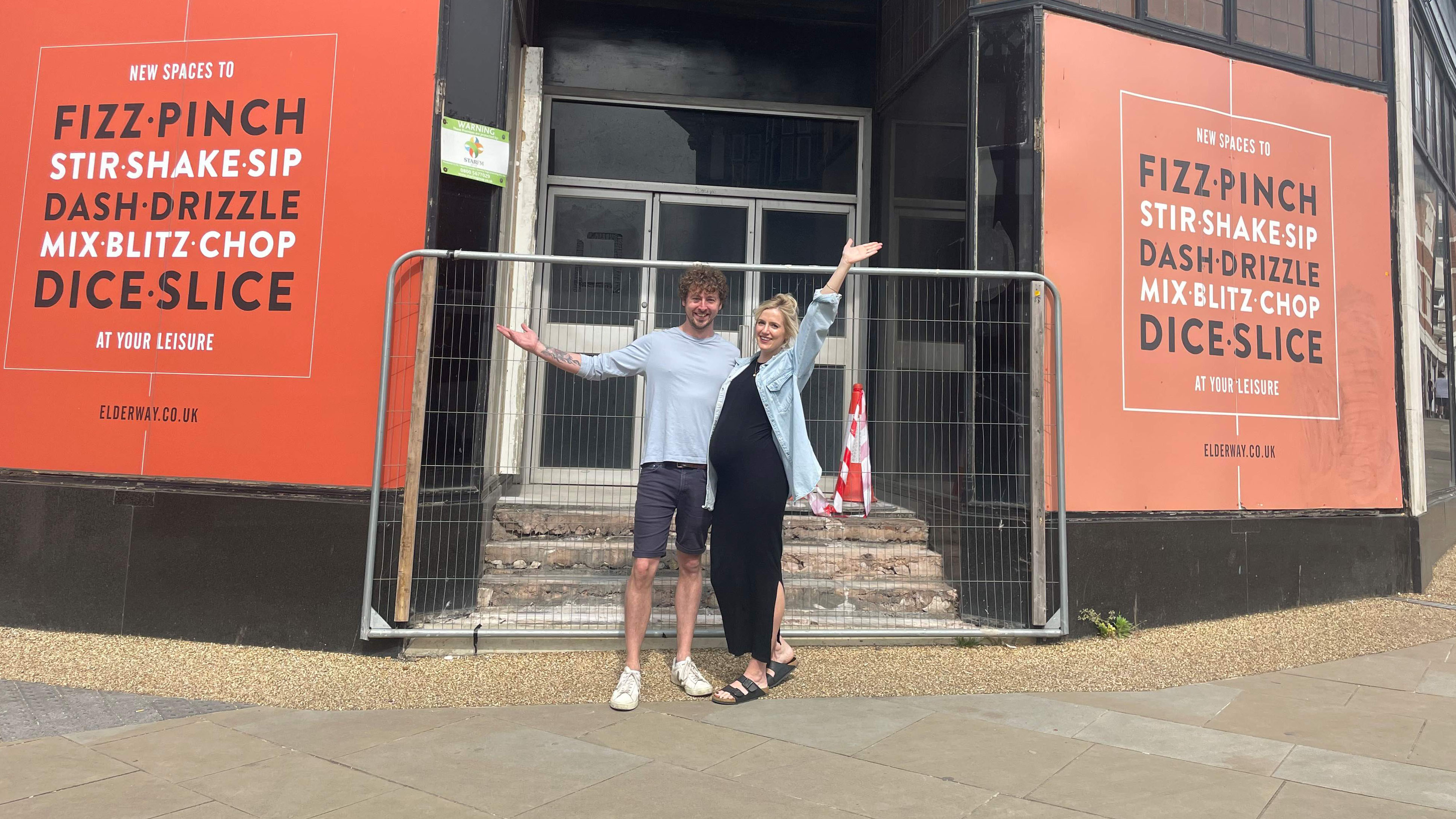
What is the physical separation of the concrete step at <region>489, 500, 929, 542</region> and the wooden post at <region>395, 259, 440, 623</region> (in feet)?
2.57

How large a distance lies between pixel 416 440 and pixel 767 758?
2.47 meters

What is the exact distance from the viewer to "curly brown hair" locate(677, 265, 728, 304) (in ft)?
13.0

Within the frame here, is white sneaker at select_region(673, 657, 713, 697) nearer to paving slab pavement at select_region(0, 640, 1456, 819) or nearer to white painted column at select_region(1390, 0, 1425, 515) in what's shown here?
paving slab pavement at select_region(0, 640, 1456, 819)

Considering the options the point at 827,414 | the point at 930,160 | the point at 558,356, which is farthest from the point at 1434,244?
the point at 558,356

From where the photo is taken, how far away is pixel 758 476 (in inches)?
151

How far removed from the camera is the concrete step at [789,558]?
5074 millimetres

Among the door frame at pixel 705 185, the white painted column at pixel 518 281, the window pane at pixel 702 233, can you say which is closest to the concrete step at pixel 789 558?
the white painted column at pixel 518 281

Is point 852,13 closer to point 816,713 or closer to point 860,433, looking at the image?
point 860,433

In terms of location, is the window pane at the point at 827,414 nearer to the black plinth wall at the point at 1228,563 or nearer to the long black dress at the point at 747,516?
the long black dress at the point at 747,516

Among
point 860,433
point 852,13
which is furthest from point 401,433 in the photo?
point 852,13

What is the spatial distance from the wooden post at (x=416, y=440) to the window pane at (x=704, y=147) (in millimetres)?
2582

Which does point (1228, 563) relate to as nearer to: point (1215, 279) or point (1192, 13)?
point (1215, 279)

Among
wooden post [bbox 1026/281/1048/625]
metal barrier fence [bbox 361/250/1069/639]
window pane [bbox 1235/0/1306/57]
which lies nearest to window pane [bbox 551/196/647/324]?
metal barrier fence [bbox 361/250/1069/639]

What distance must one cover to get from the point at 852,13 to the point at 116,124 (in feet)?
16.9
